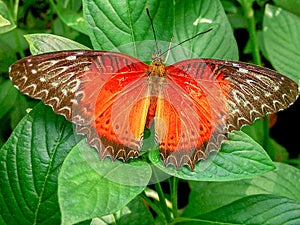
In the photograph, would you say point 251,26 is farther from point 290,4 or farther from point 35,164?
point 35,164

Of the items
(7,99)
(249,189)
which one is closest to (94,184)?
(249,189)

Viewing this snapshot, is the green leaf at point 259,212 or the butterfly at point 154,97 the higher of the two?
the butterfly at point 154,97

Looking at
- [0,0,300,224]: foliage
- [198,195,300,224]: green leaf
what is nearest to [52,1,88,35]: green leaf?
[0,0,300,224]: foliage

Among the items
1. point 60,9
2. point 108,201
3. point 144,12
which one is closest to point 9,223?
point 108,201

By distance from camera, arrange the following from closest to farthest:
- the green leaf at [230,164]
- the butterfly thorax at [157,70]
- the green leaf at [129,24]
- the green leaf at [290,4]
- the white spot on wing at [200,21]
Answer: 1. the green leaf at [230,164]
2. the butterfly thorax at [157,70]
3. the green leaf at [129,24]
4. the white spot on wing at [200,21]
5. the green leaf at [290,4]

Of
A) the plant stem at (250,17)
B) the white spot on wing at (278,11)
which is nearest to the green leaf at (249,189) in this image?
the plant stem at (250,17)

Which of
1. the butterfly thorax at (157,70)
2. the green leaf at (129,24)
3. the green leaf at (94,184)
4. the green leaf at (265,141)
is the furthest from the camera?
the green leaf at (265,141)

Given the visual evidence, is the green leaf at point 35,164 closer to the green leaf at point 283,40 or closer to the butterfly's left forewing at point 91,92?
the butterfly's left forewing at point 91,92

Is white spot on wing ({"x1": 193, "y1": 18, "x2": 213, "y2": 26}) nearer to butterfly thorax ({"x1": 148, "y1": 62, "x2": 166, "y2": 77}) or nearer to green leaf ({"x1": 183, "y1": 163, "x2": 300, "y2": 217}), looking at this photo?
butterfly thorax ({"x1": 148, "y1": 62, "x2": 166, "y2": 77})
